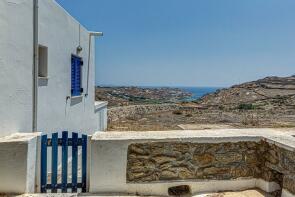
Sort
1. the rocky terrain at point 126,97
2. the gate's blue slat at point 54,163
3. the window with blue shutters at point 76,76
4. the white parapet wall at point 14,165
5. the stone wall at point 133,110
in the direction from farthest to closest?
the rocky terrain at point 126,97
the stone wall at point 133,110
the window with blue shutters at point 76,76
the gate's blue slat at point 54,163
the white parapet wall at point 14,165

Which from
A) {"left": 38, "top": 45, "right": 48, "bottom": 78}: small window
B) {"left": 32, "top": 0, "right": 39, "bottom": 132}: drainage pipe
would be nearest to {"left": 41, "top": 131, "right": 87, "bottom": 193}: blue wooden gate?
{"left": 32, "top": 0, "right": 39, "bottom": 132}: drainage pipe

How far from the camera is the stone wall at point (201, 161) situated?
5.08 meters

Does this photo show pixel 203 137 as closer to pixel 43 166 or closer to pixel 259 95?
pixel 43 166

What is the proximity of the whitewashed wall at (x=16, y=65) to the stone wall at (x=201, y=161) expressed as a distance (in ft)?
6.93

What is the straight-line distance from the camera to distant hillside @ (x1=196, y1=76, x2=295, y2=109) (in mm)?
36241

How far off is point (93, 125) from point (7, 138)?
26.7 ft

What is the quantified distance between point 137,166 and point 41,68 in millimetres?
3470

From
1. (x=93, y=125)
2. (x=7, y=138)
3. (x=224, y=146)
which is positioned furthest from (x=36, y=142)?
(x=93, y=125)

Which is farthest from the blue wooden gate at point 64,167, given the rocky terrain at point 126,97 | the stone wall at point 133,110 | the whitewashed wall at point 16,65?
the rocky terrain at point 126,97

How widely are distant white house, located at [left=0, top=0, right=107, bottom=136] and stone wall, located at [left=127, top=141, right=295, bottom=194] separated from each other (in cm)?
227

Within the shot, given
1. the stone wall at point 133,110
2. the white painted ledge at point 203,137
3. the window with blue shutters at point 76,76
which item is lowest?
the stone wall at point 133,110

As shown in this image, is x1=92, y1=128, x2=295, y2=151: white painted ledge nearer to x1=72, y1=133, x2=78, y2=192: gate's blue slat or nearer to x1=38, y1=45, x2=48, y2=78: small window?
x1=72, y1=133, x2=78, y2=192: gate's blue slat

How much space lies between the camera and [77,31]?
9.80 meters

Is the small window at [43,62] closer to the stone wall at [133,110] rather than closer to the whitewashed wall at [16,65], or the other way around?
the whitewashed wall at [16,65]
